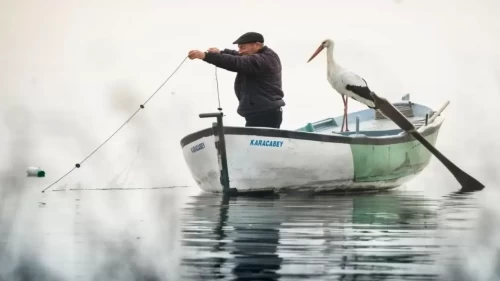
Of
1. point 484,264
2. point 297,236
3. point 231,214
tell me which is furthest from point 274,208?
point 484,264

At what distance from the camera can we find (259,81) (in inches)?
305

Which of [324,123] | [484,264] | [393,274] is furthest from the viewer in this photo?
[324,123]

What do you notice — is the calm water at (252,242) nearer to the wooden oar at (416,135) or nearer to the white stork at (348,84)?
the wooden oar at (416,135)

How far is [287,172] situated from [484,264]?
445cm

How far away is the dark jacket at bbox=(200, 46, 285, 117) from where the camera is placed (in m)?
7.58

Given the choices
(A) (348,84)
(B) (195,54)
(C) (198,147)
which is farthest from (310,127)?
(B) (195,54)

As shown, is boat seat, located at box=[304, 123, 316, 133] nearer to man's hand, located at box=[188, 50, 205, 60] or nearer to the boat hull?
the boat hull

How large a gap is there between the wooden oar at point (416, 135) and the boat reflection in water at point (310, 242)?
2.56 meters

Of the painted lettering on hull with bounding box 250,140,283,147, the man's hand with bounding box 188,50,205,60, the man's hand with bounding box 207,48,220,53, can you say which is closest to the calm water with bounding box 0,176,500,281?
the painted lettering on hull with bounding box 250,140,283,147

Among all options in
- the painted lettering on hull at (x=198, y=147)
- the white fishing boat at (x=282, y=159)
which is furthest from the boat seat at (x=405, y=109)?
the painted lettering on hull at (x=198, y=147)

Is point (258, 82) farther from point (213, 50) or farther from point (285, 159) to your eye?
point (285, 159)

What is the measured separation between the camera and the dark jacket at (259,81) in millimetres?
7578

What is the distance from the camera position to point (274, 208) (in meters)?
6.27

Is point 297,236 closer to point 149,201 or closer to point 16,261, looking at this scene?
point 16,261
